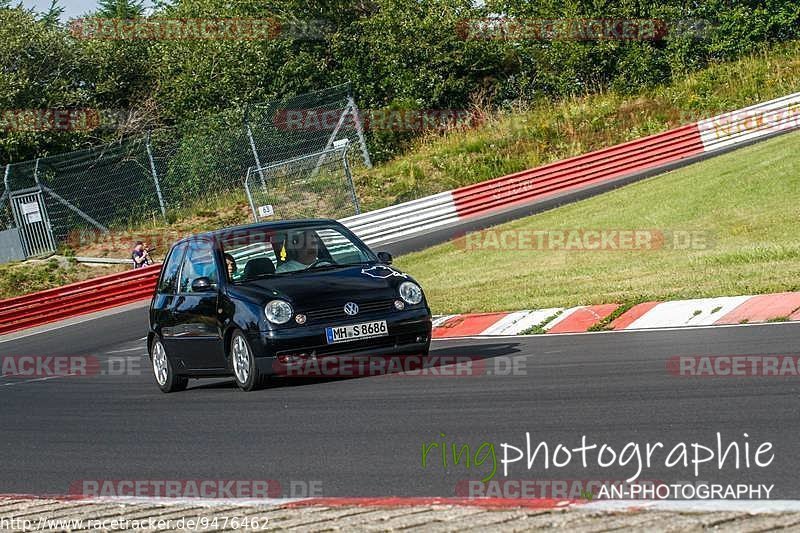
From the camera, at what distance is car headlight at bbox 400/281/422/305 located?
1041 centimetres

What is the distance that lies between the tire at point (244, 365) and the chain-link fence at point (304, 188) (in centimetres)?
1964

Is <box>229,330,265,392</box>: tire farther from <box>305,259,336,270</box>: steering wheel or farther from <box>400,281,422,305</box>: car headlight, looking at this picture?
<box>400,281,422,305</box>: car headlight

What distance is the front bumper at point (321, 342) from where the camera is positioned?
994cm

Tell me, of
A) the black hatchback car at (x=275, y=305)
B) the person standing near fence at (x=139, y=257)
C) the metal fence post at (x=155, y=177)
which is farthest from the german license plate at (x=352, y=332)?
the metal fence post at (x=155, y=177)

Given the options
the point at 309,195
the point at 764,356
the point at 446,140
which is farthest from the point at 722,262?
the point at 446,140

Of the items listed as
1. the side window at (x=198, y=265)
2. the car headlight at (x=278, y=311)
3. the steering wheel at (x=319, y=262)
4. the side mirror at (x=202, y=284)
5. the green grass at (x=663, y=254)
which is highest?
the side window at (x=198, y=265)

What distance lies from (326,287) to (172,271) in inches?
94.2

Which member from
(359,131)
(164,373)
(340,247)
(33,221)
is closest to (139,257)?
(33,221)

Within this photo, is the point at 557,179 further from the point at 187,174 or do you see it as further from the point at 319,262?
the point at 319,262

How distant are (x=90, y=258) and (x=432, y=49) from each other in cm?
1539

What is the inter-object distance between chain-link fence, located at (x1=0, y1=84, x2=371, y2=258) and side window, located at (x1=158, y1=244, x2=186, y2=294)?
1804 centimetres

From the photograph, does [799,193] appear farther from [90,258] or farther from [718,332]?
[90,258]

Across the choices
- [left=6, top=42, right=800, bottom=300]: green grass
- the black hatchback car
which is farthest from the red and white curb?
[left=6, top=42, right=800, bottom=300]: green grass

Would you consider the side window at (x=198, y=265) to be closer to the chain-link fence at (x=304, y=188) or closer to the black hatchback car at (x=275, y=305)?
the black hatchback car at (x=275, y=305)
